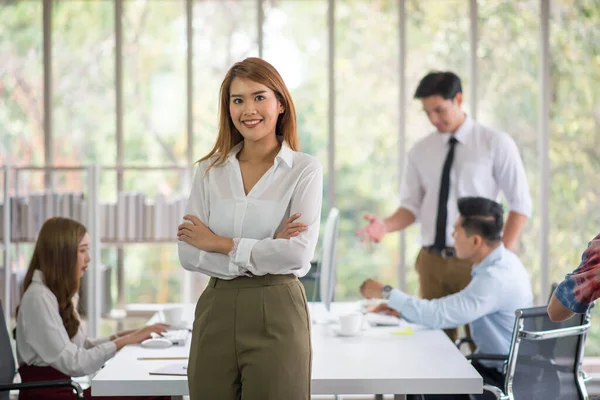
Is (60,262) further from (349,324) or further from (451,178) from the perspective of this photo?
(451,178)

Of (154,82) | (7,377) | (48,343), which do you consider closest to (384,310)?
(48,343)

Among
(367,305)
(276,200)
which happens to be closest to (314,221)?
(276,200)

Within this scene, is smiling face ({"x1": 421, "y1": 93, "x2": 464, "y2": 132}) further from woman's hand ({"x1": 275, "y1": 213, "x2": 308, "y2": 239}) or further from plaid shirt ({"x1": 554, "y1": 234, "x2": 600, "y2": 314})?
plaid shirt ({"x1": 554, "y1": 234, "x2": 600, "y2": 314})

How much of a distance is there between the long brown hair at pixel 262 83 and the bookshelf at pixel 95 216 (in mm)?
2532

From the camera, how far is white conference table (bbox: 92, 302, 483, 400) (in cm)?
224

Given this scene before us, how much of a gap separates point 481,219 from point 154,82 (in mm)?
2734

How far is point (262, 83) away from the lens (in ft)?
6.63

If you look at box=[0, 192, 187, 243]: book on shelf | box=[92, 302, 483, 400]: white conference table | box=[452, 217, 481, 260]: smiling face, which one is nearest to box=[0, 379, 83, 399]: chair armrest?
box=[92, 302, 483, 400]: white conference table

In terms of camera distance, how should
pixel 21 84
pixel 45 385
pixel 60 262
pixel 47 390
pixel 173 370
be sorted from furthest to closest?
pixel 21 84 < pixel 60 262 < pixel 47 390 < pixel 45 385 < pixel 173 370

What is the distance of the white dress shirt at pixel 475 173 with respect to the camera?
3965 mm

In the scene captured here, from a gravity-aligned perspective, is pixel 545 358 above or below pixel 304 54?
below

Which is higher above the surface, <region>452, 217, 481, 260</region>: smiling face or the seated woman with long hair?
<region>452, 217, 481, 260</region>: smiling face

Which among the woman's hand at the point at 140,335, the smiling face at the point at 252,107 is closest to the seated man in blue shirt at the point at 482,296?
the woman's hand at the point at 140,335

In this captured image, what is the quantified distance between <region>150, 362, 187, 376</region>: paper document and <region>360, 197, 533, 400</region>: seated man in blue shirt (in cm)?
102
